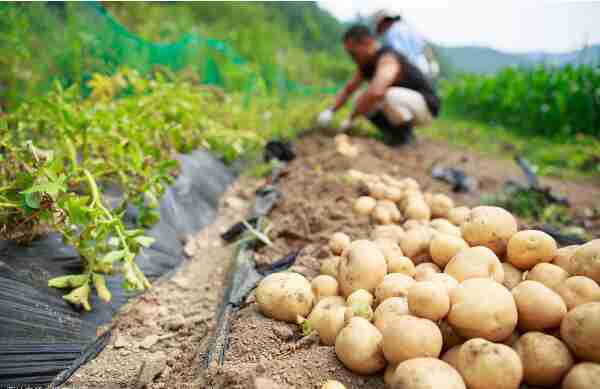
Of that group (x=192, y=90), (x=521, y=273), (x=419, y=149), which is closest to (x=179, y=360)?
(x=521, y=273)

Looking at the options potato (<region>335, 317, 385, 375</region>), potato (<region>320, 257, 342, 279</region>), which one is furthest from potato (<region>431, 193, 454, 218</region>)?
potato (<region>335, 317, 385, 375</region>)

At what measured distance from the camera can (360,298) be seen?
5.03ft

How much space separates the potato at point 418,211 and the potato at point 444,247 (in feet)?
3.08

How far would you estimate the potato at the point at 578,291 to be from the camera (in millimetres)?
1266

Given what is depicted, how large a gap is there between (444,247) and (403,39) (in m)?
5.03

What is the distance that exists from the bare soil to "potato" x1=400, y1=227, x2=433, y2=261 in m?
0.53

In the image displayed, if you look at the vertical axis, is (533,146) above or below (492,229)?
below

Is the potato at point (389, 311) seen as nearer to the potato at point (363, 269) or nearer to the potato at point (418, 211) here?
the potato at point (363, 269)

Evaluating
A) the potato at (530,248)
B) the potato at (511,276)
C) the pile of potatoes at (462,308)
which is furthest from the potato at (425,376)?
the potato at (530,248)

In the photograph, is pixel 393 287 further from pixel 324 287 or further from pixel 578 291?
pixel 578 291

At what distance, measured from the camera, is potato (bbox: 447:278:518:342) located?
4.00 feet

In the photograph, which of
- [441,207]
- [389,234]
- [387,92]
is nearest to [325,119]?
[387,92]

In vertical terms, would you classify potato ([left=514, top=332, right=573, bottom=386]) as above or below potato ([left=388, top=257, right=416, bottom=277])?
below

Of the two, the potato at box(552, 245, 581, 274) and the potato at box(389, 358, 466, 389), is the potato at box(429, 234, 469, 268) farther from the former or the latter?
the potato at box(389, 358, 466, 389)
